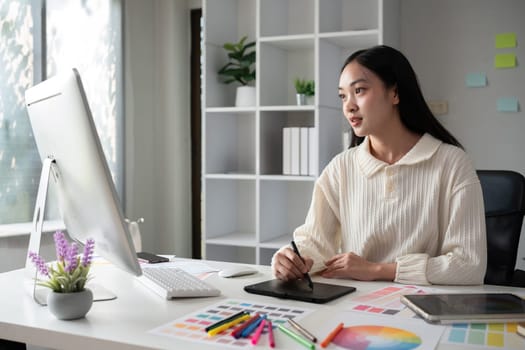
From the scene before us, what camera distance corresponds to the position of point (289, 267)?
1.62m

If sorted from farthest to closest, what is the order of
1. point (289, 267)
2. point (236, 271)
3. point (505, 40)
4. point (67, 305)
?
point (505, 40) → point (236, 271) → point (289, 267) → point (67, 305)

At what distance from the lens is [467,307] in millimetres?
1273

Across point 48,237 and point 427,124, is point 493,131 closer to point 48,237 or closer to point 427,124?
point 427,124

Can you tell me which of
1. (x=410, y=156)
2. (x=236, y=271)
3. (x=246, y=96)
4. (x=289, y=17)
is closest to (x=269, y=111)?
(x=246, y=96)

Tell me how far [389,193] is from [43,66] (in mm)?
2097

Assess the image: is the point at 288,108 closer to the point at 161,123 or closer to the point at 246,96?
the point at 246,96

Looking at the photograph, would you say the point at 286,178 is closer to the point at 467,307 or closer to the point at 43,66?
the point at 43,66

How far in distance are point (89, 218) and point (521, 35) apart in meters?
2.53

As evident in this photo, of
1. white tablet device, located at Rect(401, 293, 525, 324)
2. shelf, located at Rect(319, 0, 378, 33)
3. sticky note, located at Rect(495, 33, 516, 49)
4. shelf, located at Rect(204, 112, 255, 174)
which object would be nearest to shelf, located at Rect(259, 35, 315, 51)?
shelf, located at Rect(319, 0, 378, 33)

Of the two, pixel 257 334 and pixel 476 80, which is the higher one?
pixel 476 80

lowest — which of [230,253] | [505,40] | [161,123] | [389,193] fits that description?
[230,253]

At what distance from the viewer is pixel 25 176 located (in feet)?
10.1

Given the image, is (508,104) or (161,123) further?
(161,123)

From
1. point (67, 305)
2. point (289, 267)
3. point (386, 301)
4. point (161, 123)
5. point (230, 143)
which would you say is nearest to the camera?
point (67, 305)
